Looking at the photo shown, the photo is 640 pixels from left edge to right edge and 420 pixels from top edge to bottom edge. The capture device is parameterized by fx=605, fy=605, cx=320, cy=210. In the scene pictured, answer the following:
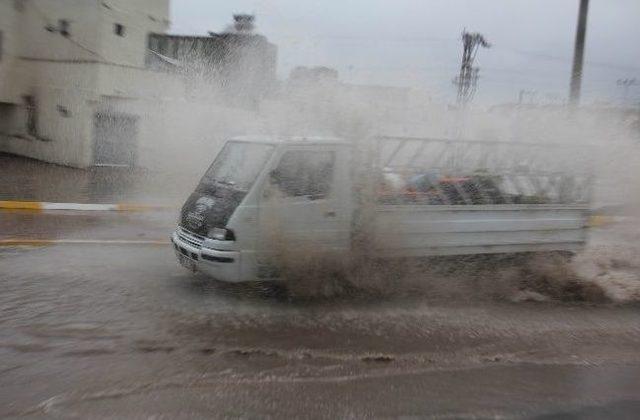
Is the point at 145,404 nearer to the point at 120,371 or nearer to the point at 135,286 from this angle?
the point at 120,371

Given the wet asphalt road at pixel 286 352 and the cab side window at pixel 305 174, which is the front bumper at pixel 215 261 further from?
the cab side window at pixel 305 174

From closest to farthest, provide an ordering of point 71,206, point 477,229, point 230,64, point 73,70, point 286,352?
point 286,352 < point 477,229 < point 71,206 < point 230,64 < point 73,70

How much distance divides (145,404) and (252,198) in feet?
8.38

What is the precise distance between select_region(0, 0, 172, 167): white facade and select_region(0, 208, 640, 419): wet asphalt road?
12.5 m

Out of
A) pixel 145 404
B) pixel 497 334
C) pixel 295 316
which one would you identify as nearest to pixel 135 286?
pixel 295 316

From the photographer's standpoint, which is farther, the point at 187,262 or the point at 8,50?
the point at 8,50

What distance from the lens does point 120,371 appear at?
4.54m

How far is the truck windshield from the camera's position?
6.30 metres

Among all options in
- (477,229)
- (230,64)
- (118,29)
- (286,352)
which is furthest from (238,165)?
(118,29)

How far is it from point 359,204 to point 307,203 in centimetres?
57

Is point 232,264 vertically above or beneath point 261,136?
beneath

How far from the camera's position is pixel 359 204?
21.1 ft

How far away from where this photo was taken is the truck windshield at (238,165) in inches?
248

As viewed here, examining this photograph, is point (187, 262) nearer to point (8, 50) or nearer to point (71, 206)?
point (71, 206)
